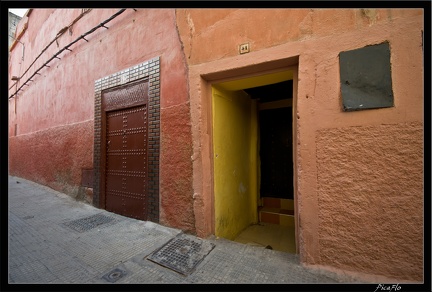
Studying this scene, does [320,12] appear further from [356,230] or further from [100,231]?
[100,231]

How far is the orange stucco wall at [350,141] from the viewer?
1.90 metres

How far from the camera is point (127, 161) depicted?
4.03 metres

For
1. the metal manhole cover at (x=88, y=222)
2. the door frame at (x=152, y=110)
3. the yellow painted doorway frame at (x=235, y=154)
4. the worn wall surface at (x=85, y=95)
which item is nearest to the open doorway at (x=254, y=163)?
the yellow painted doorway frame at (x=235, y=154)

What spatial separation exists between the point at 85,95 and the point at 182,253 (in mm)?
4455

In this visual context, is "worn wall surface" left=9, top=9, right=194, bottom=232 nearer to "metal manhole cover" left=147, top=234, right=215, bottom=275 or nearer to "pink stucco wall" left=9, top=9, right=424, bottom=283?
"pink stucco wall" left=9, top=9, right=424, bottom=283

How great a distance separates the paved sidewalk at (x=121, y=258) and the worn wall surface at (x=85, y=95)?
24.5 inches

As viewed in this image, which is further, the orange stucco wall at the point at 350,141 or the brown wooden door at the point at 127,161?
the brown wooden door at the point at 127,161

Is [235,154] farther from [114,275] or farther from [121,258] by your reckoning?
[114,275]

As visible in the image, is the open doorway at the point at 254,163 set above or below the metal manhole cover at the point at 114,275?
above

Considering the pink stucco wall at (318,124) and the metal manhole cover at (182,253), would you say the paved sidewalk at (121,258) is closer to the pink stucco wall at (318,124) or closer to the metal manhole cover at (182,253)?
the metal manhole cover at (182,253)

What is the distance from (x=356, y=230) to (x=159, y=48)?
12.4ft

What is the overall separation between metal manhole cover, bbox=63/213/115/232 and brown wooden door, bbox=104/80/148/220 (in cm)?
→ 30

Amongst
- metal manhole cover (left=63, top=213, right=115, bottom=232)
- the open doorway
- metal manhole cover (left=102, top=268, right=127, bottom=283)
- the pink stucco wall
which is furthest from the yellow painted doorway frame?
metal manhole cover (left=63, top=213, right=115, bottom=232)

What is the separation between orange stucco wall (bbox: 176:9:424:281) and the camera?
1.90m
